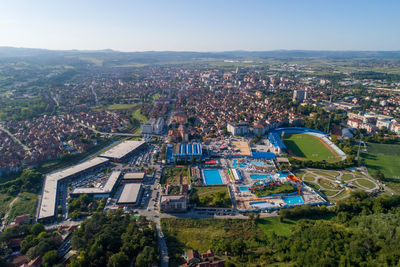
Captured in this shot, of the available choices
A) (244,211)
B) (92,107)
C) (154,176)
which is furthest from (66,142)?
(244,211)

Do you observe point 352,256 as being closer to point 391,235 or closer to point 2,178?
point 391,235

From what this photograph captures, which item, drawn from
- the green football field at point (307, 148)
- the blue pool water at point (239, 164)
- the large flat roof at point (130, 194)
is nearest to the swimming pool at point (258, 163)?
the blue pool water at point (239, 164)

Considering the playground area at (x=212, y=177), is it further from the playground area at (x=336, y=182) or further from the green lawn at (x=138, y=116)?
the green lawn at (x=138, y=116)

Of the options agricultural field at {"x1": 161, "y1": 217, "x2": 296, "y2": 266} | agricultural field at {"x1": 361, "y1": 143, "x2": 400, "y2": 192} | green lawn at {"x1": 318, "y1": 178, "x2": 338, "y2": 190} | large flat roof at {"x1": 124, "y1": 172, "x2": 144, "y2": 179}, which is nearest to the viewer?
agricultural field at {"x1": 161, "y1": 217, "x2": 296, "y2": 266}

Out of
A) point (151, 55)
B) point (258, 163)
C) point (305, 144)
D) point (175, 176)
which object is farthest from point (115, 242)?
point (151, 55)

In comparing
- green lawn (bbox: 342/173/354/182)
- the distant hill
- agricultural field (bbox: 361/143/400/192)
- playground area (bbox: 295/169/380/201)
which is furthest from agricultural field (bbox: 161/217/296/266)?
the distant hill

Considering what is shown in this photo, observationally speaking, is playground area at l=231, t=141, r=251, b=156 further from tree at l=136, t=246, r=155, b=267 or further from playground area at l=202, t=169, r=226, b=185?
tree at l=136, t=246, r=155, b=267

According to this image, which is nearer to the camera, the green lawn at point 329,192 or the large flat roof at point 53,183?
the large flat roof at point 53,183
